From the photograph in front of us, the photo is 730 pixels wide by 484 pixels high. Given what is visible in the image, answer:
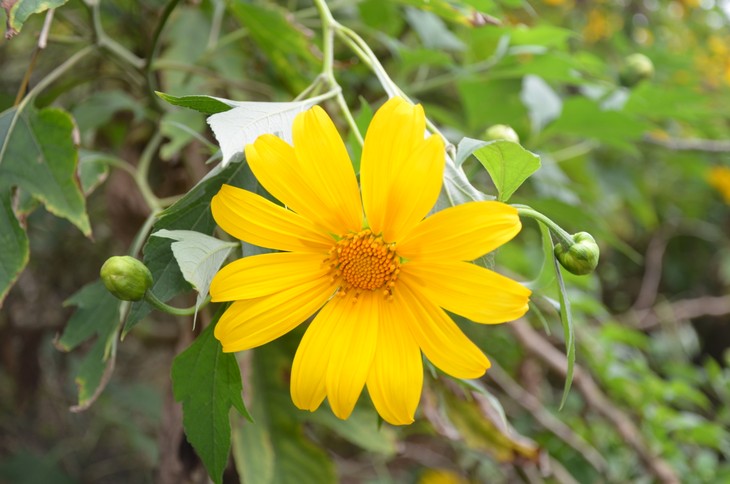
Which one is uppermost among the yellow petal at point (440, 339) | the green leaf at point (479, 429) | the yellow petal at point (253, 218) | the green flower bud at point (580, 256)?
the yellow petal at point (253, 218)

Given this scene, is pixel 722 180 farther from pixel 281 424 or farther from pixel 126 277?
pixel 126 277

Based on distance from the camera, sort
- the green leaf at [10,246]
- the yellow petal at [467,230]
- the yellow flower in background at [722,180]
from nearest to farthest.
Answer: the yellow petal at [467,230] → the green leaf at [10,246] → the yellow flower in background at [722,180]

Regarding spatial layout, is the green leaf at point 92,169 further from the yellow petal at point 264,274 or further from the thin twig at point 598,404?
the thin twig at point 598,404

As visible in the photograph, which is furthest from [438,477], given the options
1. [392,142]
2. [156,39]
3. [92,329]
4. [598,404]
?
[392,142]

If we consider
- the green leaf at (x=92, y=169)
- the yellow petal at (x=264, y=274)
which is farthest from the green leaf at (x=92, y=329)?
the yellow petal at (x=264, y=274)

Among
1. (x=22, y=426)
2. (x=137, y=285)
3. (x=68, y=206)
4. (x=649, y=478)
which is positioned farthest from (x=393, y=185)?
(x=22, y=426)

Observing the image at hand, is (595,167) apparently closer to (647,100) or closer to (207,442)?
(647,100)

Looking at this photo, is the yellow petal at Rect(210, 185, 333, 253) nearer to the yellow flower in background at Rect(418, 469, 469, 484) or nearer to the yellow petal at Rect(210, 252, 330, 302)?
the yellow petal at Rect(210, 252, 330, 302)
